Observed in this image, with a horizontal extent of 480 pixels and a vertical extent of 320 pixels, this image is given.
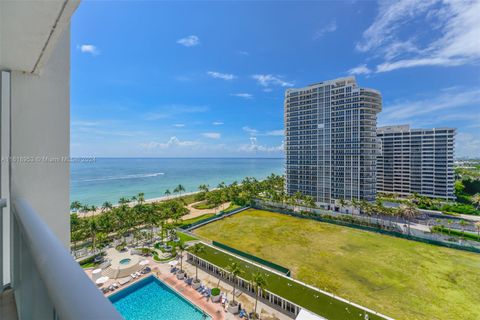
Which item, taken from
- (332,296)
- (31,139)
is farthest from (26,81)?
(332,296)

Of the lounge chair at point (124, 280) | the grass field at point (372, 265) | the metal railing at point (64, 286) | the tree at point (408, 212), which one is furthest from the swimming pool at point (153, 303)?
the tree at point (408, 212)

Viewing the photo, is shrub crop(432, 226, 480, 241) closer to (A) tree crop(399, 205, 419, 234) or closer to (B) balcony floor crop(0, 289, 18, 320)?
(A) tree crop(399, 205, 419, 234)

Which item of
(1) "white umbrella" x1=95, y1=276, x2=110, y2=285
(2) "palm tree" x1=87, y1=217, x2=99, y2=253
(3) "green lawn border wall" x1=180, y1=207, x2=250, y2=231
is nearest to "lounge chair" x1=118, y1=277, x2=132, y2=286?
(1) "white umbrella" x1=95, y1=276, x2=110, y2=285

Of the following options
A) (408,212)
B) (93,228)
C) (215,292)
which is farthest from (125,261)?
(408,212)

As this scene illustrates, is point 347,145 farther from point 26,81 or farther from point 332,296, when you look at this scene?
point 26,81

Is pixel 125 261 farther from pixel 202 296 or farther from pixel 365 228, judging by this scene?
pixel 365 228

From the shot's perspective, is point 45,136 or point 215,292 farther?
point 215,292

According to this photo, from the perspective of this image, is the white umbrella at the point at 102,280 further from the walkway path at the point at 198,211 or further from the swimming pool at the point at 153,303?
the walkway path at the point at 198,211
